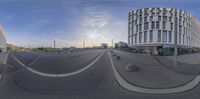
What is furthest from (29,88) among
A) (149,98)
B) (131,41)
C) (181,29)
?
(181,29)

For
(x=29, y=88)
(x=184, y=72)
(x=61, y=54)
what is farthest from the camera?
(x=61, y=54)

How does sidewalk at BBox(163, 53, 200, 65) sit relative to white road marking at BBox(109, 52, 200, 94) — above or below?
above

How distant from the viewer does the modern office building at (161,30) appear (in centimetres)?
670

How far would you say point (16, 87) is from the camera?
5539 mm

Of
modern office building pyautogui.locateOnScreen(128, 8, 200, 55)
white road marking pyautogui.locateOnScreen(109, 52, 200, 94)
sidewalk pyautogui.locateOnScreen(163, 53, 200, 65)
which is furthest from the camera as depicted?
sidewalk pyautogui.locateOnScreen(163, 53, 200, 65)

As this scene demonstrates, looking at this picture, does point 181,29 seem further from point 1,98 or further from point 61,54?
point 61,54

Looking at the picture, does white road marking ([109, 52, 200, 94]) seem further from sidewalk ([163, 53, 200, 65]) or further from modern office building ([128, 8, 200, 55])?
sidewalk ([163, 53, 200, 65])

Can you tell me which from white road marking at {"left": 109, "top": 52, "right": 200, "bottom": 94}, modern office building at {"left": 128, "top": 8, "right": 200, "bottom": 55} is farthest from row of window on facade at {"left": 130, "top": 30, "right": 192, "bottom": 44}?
white road marking at {"left": 109, "top": 52, "right": 200, "bottom": 94}

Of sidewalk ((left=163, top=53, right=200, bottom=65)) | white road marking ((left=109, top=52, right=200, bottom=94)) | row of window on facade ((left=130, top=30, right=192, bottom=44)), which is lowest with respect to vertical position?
white road marking ((left=109, top=52, right=200, bottom=94))

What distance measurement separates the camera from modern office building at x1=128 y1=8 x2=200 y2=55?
6.70m

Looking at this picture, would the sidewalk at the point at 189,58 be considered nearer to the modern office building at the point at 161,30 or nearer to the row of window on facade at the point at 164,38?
the modern office building at the point at 161,30

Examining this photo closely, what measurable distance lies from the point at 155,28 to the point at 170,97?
3.87m

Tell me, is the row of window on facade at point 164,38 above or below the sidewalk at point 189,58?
above

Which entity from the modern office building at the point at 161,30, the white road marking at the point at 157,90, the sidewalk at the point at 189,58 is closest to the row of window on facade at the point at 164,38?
the modern office building at the point at 161,30
